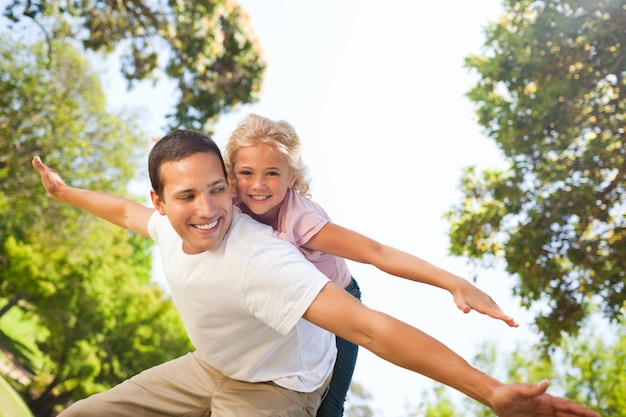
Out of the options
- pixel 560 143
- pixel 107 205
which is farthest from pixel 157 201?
pixel 560 143

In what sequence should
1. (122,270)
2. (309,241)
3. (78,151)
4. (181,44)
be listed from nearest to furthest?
(309,241) < (181,44) < (78,151) < (122,270)

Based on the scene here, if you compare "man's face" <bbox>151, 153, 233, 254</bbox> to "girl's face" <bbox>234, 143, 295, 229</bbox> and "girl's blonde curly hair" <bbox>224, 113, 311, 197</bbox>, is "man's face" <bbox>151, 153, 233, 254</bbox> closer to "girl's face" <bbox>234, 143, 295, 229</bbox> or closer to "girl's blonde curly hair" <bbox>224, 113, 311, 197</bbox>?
"girl's face" <bbox>234, 143, 295, 229</bbox>

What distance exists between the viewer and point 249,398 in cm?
280

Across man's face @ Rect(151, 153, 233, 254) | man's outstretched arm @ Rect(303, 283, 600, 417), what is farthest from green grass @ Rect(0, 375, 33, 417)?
man's outstretched arm @ Rect(303, 283, 600, 417)

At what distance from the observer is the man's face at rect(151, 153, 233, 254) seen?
259 centimetres

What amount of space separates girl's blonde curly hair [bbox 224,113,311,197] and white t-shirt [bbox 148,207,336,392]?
1.55 ft

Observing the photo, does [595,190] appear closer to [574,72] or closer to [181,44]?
[574,72]

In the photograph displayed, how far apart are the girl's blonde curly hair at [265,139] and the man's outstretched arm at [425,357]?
44.5 inches

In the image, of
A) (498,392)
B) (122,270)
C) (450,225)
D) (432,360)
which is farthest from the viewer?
(122,270)

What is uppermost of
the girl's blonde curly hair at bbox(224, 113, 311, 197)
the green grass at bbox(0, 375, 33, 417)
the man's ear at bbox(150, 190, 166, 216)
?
the girl's blonde curly hair at bbox(224, 113, 311, 197)

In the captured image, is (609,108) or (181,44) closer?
(609,108)

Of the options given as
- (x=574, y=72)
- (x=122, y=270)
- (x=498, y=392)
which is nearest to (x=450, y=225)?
(x=574, y=72)

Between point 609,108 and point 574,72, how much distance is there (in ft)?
2.66

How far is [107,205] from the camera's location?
3.60 m
